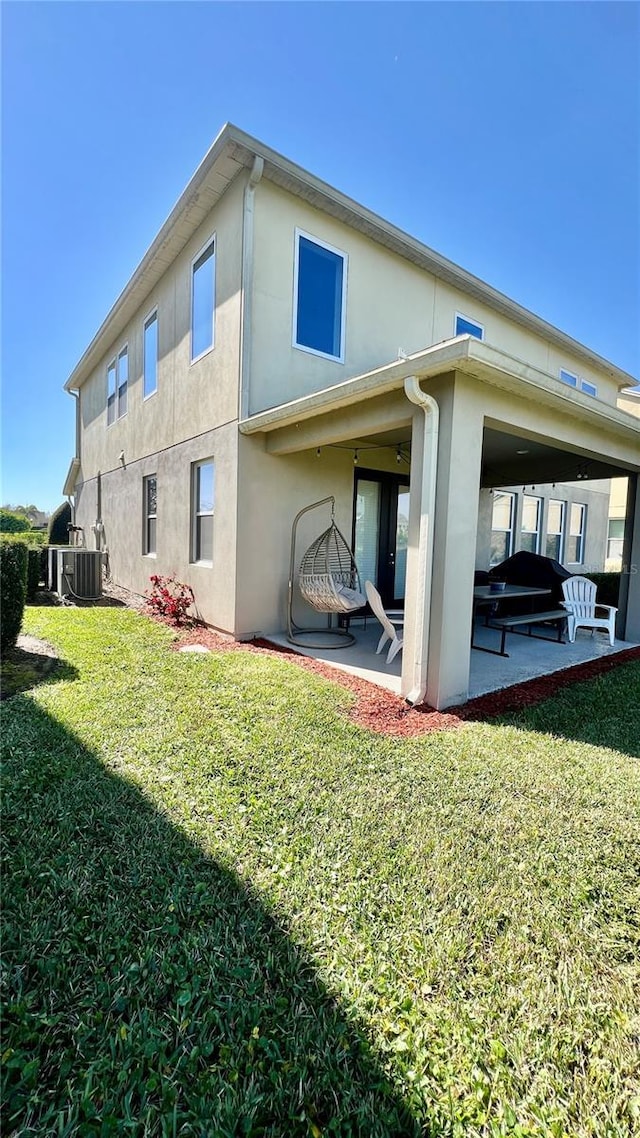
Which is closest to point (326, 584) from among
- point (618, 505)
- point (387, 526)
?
point (387, 526)

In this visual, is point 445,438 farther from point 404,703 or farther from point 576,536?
point 576,536

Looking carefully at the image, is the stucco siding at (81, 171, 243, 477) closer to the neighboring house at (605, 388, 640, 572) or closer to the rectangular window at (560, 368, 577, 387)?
the rectangular window at (560, 368, 577, 387)

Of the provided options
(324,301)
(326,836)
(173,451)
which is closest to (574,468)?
(324,301)

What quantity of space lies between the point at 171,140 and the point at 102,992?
11266 millimetres

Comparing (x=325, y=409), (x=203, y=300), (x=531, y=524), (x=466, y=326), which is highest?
(x=466, y=326)

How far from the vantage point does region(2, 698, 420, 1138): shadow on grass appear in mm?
1500

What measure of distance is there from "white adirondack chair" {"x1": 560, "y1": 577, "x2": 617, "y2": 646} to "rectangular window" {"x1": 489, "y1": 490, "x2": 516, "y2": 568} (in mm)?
3532

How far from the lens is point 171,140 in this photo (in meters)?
8.43

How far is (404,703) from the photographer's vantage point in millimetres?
4957

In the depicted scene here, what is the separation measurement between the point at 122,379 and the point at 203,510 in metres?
6.92

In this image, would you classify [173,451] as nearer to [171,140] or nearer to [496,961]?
[171,140]

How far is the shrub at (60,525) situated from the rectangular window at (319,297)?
674 inches

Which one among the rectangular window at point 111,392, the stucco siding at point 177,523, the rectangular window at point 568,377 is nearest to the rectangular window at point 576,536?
the rectangular window at point 568,377

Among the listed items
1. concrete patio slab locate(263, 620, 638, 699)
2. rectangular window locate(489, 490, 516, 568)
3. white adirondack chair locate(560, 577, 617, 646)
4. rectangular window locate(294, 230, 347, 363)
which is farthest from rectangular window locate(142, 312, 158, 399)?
white adirondack chair locate(560, 577, 617, 646)
